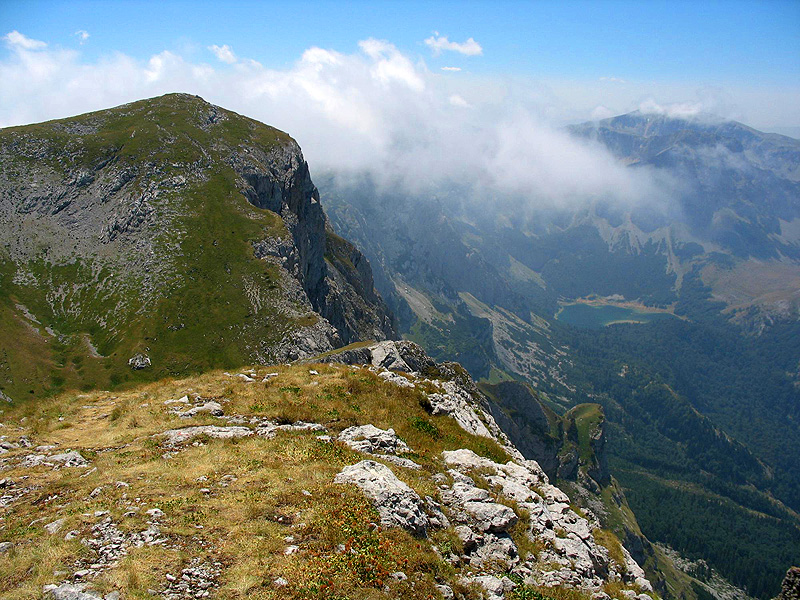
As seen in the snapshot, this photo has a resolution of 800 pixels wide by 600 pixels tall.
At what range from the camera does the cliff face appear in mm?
112438

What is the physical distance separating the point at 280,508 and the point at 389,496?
4.17m

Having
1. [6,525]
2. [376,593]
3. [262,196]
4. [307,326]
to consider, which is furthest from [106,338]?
[376,593]

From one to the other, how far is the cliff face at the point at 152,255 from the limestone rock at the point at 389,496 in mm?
87392

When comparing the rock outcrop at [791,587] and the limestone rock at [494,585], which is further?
the rock outcrop at [791,587]

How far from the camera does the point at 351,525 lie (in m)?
15.5

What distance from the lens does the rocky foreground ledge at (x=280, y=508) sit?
42.3ft

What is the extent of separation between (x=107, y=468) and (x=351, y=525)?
1226 centimetres

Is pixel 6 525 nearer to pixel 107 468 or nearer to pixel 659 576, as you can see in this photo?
pixel 107 468

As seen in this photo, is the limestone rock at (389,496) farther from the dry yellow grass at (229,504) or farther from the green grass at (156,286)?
the green grass at (156,286)

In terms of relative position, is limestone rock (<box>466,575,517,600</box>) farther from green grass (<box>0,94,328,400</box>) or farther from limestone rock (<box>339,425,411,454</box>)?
green grass (<box>0,94,328,400</box>)

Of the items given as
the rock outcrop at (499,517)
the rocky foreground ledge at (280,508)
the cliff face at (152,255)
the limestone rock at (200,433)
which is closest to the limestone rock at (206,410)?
the rocky foreground ledge at (280,508)

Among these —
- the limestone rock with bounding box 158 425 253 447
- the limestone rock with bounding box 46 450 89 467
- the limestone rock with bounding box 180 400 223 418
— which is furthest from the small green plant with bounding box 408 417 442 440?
the limestone rock with bounding box 46 450 89 467

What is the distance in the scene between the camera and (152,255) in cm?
13200

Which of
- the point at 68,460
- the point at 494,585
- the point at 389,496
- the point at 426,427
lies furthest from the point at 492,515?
the point at 68,460
